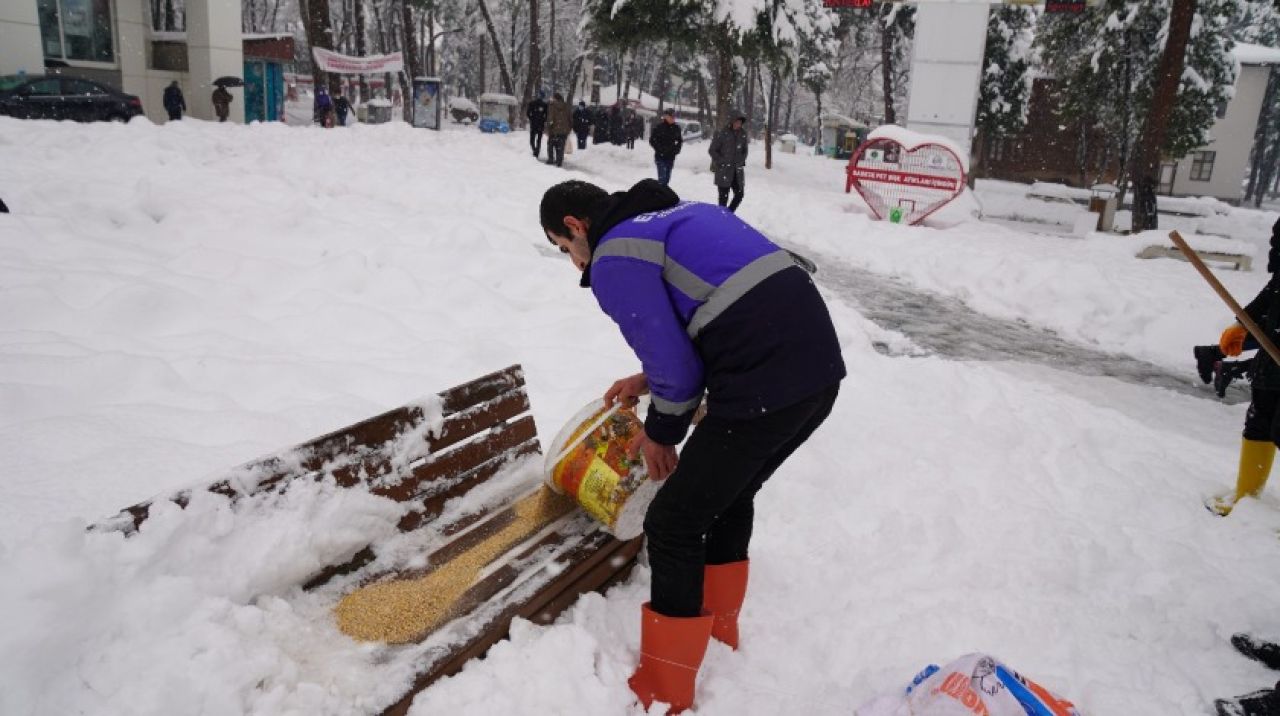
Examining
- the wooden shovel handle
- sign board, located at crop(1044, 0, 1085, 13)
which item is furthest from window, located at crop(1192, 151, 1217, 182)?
the wooden shovel handle

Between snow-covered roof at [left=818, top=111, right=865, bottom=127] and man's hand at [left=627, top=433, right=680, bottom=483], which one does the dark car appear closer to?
man's hand at [left=627, top=433, right=680, bottom=483]

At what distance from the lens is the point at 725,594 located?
2770mm

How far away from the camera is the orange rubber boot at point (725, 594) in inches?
108

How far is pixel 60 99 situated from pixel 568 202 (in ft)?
60.7

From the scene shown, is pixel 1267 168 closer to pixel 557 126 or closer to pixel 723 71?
pixel 723 71

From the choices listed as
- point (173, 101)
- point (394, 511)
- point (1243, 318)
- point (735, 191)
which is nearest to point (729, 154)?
point (735, 191)

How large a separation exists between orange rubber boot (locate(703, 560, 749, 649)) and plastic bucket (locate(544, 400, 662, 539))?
1.19 feet

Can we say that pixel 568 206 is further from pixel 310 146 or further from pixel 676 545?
pixel 310 146

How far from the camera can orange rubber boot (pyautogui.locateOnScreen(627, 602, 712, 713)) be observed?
2439 mm

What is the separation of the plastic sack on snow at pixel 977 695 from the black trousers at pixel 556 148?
17816 millimetres

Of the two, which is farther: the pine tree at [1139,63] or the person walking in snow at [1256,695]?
the pine tree at [1139,63]

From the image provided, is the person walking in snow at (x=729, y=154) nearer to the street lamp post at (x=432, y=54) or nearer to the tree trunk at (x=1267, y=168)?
the street lamp post at (x=432, y=54)

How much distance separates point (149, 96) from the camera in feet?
76.5

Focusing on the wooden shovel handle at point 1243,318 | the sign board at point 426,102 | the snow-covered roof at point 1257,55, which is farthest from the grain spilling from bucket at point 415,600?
A: the snow-covered roof at point 1257,55
